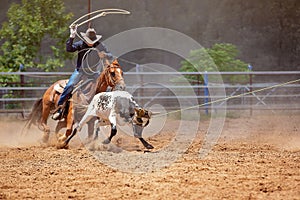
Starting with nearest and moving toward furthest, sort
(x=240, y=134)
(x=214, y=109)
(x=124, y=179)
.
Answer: (x=124, y=179) < (x=240, y=134) < (x=214, y=109)

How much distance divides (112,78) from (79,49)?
3.11 feet

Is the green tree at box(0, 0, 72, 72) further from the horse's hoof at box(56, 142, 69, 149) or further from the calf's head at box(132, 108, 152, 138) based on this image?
the calf's head at box(132, 108, 152, 138)

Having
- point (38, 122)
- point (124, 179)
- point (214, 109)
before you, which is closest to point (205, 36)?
point (214, 109)

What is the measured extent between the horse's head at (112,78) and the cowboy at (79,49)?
34 cm

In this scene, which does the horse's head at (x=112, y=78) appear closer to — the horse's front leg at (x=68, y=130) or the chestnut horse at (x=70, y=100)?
the chestnut horse at (x=70, y=100)

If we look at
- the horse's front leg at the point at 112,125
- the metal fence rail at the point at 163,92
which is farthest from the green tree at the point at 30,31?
the horse's front leg at the point at 112,125

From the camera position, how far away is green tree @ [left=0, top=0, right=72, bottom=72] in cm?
1598

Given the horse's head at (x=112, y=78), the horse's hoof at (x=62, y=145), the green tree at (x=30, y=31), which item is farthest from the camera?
the green tree at (x=30, y=31)

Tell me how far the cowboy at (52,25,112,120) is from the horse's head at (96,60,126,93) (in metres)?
0.34

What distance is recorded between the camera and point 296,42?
21766 millimetres

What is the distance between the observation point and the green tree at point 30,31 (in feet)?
52.4

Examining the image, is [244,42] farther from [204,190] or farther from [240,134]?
[204,190]

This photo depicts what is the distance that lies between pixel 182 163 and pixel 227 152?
1.35m

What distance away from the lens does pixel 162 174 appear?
18.8 feet
